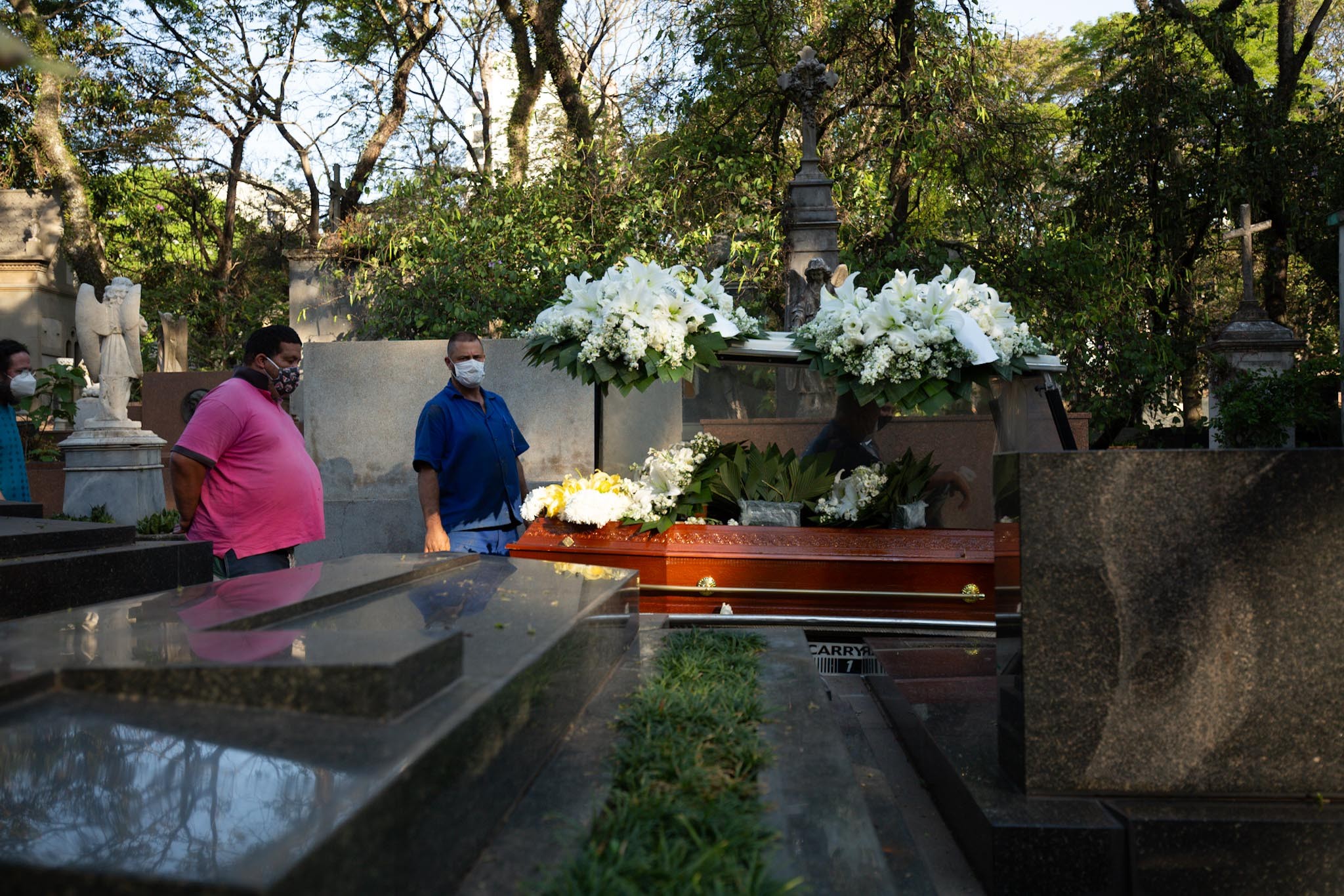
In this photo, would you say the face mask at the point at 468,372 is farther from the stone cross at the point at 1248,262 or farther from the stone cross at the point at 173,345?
the stone cross at the point at 1248,262

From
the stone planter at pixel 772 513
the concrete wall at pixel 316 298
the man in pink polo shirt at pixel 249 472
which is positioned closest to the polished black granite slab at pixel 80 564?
the man in pink polo shirt at pixel 249 472

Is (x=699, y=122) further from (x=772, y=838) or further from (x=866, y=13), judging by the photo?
(x=772, y=838)

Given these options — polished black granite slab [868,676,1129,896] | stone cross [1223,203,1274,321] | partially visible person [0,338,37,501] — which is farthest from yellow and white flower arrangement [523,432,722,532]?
stone cross [1223,203,1274,321]

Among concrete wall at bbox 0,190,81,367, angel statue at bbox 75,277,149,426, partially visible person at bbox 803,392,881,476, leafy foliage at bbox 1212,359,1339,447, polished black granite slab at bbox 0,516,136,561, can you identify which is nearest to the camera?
polished black granite slab at bbox 0,516,136,561

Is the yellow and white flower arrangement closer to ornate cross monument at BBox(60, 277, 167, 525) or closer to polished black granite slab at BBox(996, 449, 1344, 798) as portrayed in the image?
polished black granite slab at BBox(996, 449, 1344, 798)

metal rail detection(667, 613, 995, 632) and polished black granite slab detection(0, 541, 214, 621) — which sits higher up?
polished black granite slab detection(0, 541, 214, 621)

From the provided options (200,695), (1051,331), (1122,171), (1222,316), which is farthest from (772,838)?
(1222,316)

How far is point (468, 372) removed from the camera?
5668 millimetres

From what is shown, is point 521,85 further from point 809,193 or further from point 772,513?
point 772,513

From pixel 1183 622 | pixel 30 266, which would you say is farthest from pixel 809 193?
pixel 30 266

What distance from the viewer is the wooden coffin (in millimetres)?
5176

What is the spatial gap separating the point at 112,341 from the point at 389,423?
6.61m

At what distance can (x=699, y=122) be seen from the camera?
14438mm

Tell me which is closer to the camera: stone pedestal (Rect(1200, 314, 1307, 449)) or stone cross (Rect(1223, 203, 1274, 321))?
stone cross (Rect(1223, 203, 1274, 321))
